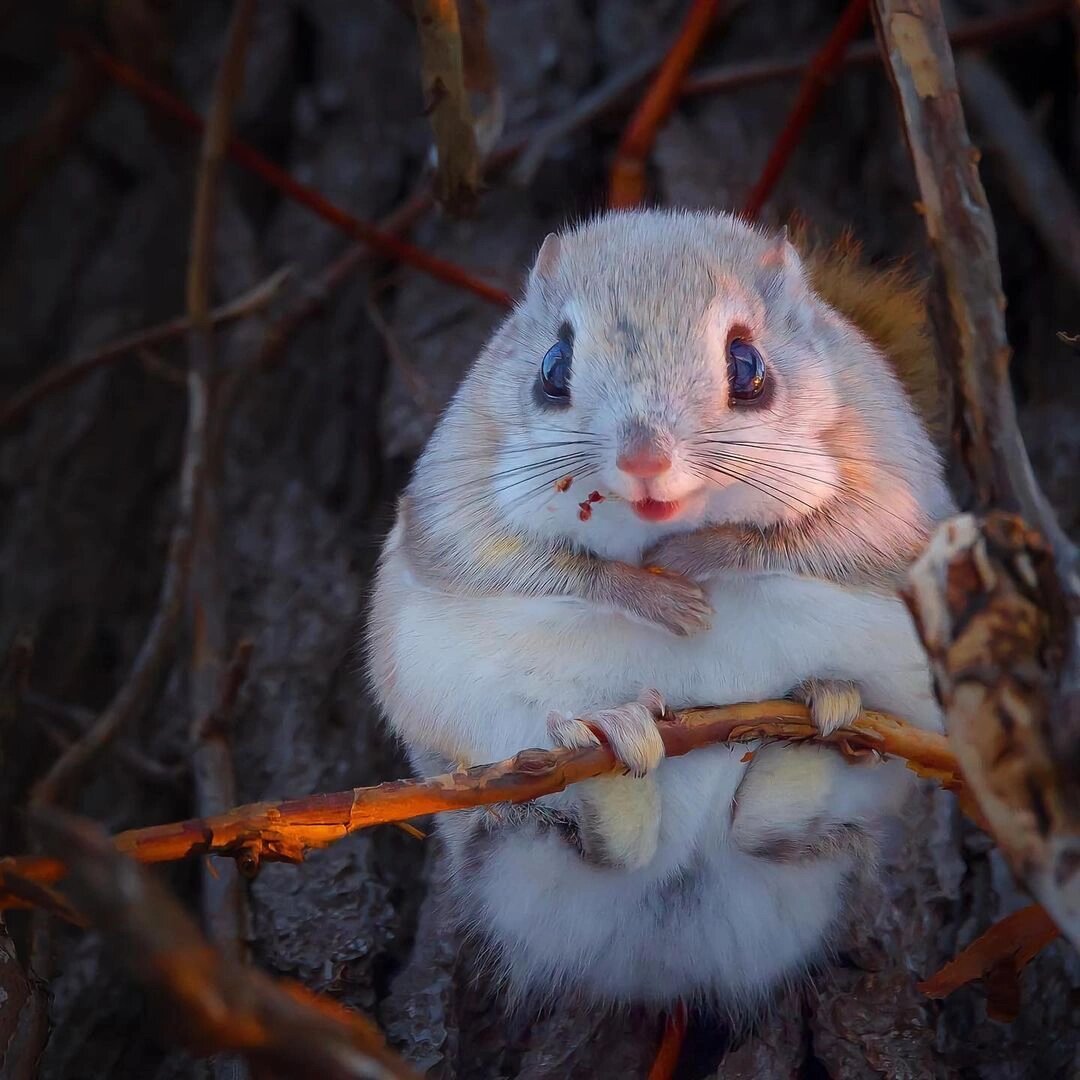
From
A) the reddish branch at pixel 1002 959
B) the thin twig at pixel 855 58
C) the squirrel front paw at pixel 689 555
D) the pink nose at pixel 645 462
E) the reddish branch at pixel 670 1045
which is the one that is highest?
the thin twig at pixel 855 58

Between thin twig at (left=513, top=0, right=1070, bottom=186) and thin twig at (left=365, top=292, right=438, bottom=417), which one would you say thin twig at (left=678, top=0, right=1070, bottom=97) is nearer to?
thin twig at (left=513, top=0, right=1070, bottom=186)

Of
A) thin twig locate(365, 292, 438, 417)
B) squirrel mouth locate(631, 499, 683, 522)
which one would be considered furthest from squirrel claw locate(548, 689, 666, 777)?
thin twig locate(365, 292, 438, 417)

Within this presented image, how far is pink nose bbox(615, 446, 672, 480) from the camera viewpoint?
1.74 metres

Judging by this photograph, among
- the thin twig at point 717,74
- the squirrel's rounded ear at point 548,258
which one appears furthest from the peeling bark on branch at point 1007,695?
the thin twig at point 717,74

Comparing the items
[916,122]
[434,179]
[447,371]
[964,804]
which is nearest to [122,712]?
[447,371]

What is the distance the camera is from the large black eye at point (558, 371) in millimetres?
2018

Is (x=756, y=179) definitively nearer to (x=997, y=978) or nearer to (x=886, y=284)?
(x=886, y=284)

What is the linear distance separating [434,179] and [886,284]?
0.86 m

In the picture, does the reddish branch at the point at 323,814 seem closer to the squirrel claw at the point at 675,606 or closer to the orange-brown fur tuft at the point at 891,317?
the squirrel claw at the point at 675,606

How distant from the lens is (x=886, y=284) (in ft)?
8.40

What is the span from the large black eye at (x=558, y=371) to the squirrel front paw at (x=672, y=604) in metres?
0.30

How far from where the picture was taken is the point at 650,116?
291 centimetres

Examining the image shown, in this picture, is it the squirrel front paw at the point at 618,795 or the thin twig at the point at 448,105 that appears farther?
Answer: the thin twig at the point at 448,105

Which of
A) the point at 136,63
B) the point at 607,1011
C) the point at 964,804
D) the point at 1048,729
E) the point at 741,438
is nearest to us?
the point at 1048,729
